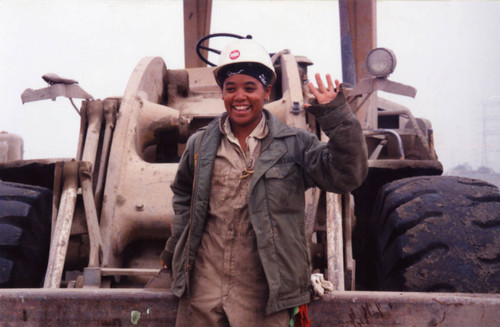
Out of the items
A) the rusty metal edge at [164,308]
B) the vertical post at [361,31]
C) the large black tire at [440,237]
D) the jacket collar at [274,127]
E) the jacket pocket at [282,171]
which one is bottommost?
the rusty metal edge at [164,308]

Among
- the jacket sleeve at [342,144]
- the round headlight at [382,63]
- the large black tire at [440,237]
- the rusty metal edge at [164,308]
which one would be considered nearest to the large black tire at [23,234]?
the rusty metal edge at [164,308]

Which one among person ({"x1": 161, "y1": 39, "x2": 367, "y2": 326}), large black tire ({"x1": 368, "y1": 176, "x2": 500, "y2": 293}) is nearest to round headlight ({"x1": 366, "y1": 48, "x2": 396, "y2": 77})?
large black tire ({"x1": 368, "y1": 176, "x2": 500, "y2": 293})

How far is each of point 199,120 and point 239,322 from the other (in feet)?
8.16

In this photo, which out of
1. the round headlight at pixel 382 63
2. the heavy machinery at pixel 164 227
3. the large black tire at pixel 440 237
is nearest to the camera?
the heavy machinery at pixel 164 227

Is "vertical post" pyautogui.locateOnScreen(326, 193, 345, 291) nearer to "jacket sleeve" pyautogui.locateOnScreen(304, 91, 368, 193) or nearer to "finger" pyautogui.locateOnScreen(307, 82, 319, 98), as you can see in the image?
"jacket sleeve" pyautogui.locateOnScreen(304, 91, 368, 193)

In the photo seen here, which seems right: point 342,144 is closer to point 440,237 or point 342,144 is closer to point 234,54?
point 234,54

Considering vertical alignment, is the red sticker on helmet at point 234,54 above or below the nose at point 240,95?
above

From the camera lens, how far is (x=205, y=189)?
197 centimetres

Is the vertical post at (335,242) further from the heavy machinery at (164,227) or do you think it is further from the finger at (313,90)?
the finger at (313,90)

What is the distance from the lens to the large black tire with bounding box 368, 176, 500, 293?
234cm

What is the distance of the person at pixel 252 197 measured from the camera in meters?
1.83

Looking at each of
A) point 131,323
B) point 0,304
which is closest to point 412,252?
point 131,323

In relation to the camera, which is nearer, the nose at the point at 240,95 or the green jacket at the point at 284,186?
the green jacket at the point at 284,186

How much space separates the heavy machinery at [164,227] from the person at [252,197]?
22 cm
